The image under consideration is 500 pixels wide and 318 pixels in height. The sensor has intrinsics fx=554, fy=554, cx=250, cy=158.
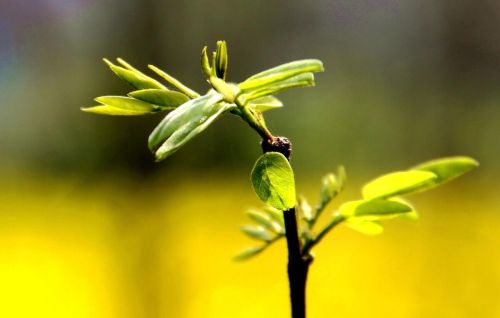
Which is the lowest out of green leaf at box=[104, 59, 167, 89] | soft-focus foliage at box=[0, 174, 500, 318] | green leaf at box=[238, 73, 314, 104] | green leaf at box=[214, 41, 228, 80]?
soft-focus foliage at box=[0, 174, 500, 318]

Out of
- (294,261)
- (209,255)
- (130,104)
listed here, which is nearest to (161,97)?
(130,104)

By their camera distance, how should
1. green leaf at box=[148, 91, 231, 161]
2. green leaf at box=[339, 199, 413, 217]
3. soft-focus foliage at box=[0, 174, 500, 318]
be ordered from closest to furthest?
1. green leaf at box=[148, 91, 231, 161]
2. green leaf at box=[339, 199, 413, 217]
3. soft-focus foliage at box=[0, 174, 500, 318]

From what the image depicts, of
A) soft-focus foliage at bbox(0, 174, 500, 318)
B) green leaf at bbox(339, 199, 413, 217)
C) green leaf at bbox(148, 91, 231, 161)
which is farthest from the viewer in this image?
soft-focus foliage at bbox(0, 174, 500, 318)

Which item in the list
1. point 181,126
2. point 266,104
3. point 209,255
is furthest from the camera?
point 209,255

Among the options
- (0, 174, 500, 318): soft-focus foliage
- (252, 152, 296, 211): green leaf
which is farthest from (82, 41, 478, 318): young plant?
(0, 174, 500, 318): soft-focus foliage

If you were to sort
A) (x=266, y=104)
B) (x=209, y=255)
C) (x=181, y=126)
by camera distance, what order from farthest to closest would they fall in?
(x=209, y=255), (x=266, y=104), (x=181, y=126)

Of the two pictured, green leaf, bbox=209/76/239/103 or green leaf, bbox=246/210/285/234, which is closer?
green leaf, bbox=209/76/239/103

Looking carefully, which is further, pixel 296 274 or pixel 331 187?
pixel 331 187

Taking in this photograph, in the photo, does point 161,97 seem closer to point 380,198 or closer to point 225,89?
point 225,89

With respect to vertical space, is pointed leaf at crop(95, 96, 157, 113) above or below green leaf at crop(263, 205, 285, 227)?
above

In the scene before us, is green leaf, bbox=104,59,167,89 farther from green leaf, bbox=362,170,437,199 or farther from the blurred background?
the blurred background
